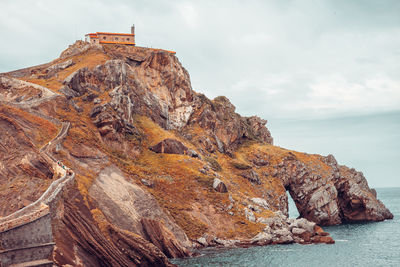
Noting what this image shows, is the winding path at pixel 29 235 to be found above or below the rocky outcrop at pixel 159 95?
below

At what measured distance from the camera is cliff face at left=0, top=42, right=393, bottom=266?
48844mm

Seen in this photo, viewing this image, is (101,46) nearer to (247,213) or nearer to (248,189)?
(248,189)

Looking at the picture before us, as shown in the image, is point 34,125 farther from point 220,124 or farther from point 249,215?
point 220,124

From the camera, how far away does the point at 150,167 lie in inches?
3196

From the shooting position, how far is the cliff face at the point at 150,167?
160ft

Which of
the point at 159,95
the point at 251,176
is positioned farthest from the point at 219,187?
the point at 159,95

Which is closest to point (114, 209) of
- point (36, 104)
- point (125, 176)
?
point (125, 176)

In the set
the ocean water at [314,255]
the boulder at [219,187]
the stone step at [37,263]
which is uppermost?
the boulder at [219,187]

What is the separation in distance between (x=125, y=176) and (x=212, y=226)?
69.4 ft

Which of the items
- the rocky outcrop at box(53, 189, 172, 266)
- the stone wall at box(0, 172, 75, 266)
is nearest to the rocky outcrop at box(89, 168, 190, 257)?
the rocky outcrop at box(53, 189, 172, 266)

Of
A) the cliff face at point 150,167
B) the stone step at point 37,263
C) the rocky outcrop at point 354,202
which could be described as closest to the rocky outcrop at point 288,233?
the cliff face at point 150,167

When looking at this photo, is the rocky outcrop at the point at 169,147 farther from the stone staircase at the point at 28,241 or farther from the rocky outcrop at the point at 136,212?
the stone staircase at the point at 28,241

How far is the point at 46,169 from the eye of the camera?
165ft

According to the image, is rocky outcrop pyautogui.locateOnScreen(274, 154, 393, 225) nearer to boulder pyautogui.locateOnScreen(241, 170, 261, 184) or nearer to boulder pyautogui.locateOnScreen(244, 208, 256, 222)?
boulder pyautogui.locateOnScreen(241, 170, 261, 184)
